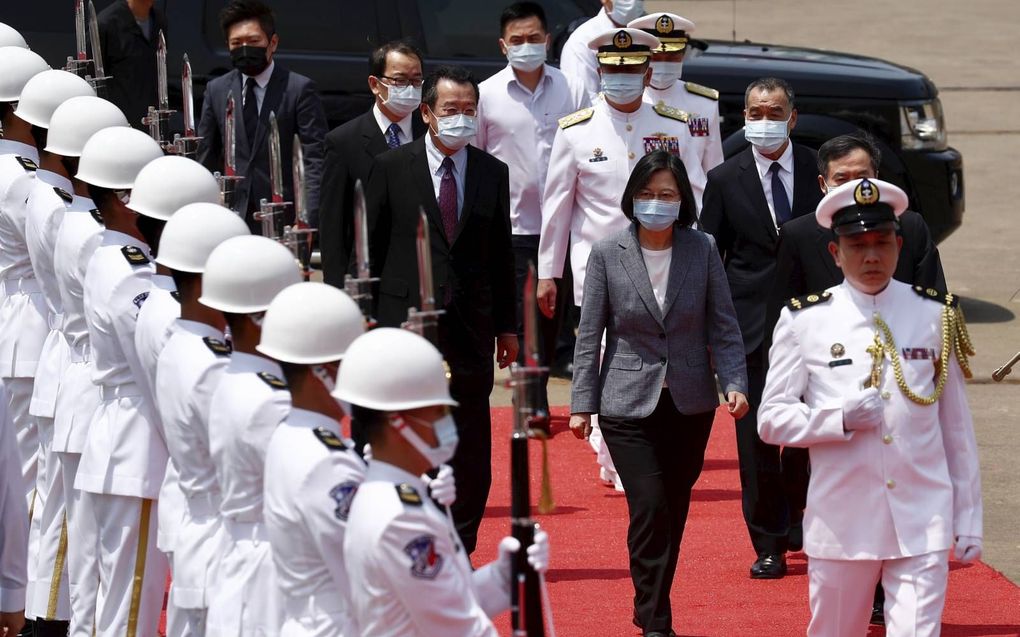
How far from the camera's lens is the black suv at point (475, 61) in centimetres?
1199

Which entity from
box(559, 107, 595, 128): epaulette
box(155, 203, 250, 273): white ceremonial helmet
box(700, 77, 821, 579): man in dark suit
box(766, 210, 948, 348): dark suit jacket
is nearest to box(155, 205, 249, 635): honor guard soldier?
box(155, 203, 250, 273): white ceremonial helmet

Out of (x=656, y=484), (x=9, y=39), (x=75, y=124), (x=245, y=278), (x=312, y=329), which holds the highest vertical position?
(x=9, y=39)

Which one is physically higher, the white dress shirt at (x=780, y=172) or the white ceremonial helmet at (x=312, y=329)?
the white dress shirt at (x=780, y=172)

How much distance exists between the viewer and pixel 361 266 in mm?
5273

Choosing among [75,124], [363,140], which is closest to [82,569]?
[75,124]

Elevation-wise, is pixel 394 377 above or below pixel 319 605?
above

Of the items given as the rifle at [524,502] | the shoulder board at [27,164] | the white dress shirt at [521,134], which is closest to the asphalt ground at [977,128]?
the white dress shirt at [521,134]

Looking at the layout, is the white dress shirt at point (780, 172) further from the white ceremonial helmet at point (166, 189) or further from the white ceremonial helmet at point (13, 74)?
the white ceremonial helmet at point (13, 74)

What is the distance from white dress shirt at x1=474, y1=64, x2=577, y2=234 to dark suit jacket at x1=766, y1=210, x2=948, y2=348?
252cm

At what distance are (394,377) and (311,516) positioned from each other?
479 mm

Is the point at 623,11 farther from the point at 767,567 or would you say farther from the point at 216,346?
the point at 216,346

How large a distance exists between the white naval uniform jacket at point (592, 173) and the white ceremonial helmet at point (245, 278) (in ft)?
11.4

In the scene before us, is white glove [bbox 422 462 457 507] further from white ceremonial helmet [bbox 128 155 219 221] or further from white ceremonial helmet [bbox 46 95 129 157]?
white ceremonial helmet [bbox 46 95 129 157]

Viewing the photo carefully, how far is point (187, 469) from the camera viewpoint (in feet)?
19.2
